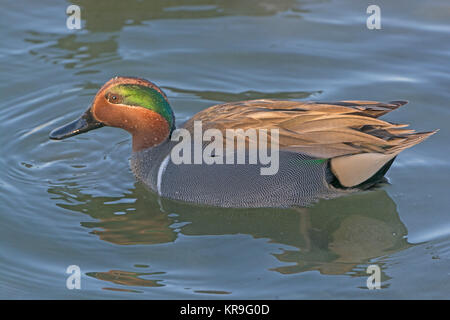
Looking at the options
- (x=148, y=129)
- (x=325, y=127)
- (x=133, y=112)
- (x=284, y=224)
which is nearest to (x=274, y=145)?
(x=325, y=127)

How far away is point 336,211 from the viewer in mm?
6215

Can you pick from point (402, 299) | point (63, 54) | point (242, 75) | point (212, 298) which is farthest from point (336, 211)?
point (63, 54)

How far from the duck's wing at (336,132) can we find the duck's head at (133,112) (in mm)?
446

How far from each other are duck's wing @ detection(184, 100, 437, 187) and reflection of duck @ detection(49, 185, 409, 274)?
1.05ft

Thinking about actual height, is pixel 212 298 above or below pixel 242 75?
below

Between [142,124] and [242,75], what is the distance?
2127 millimetres

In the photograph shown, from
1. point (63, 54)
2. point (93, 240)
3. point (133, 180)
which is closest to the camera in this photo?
point (93, 240)

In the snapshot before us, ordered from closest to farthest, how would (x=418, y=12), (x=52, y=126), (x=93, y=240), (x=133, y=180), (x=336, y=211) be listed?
(x=93, y=240) → (x=336, y=211) → (x=133, y=180) → (x=52, y=126) → (x=418, y=12)

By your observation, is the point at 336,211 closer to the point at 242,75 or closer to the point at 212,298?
the point at 212,298

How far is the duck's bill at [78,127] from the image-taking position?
21.2 ft

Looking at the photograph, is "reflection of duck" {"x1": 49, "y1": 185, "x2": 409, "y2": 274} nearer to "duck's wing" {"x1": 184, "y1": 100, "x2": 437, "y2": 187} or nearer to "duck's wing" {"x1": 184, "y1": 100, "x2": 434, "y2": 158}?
"duck's wing" {"x1": 184, "y1": 100, "x2": 437, "y2": 187}

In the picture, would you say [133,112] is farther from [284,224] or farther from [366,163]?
[366,163]

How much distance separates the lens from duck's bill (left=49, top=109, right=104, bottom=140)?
255 inches

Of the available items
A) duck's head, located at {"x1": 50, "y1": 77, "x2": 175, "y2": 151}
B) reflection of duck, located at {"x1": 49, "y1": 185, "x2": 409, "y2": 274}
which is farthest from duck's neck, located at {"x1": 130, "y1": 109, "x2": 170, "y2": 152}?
reflection of duck, located at {"x1": 49, "y1": 185, "x2": 409, "y2": 274}
